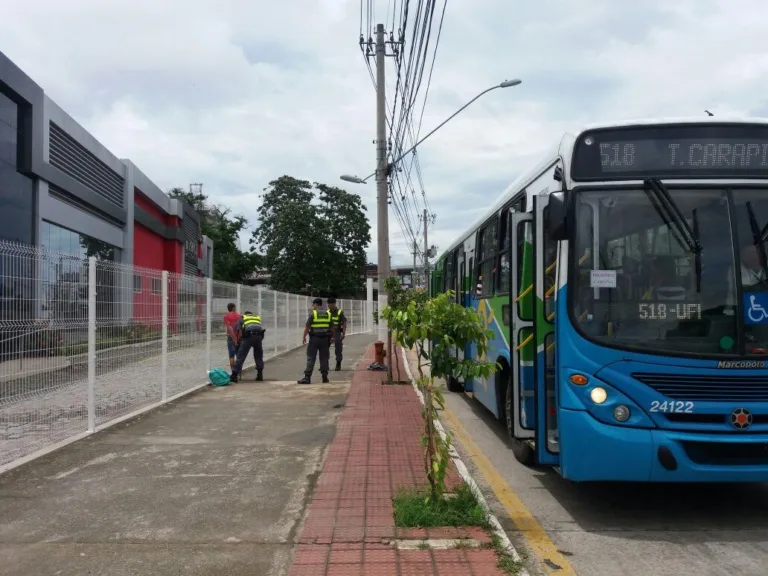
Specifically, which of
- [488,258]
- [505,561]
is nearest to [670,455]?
[505,561]

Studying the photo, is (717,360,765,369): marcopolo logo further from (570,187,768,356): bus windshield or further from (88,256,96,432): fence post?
(88,256,96,432): fence post

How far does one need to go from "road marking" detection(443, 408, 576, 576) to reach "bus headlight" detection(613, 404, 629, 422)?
100 centimetres

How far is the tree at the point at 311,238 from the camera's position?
4716cm

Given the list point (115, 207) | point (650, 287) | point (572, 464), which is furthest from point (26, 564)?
point (115, 207)

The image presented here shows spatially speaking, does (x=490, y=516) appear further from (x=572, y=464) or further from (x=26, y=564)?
(x=26, y=564)

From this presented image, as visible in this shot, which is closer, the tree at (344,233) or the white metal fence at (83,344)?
the white metal fence at (83,344)

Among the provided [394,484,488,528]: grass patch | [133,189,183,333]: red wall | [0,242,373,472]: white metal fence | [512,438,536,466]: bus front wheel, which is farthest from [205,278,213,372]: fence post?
[394,484,488,528]: grass patch

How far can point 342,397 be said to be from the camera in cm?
1128

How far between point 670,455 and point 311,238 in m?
43.5

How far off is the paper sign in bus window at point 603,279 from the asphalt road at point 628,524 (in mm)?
1824

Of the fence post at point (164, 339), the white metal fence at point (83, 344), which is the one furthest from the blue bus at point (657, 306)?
the fence post at point (164, 339)

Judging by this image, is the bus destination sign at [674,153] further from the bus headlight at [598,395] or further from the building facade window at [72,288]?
the building facade window at [72,288]

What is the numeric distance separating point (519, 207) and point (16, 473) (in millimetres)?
5506

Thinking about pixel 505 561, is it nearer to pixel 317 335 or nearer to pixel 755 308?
pixel 755 308
